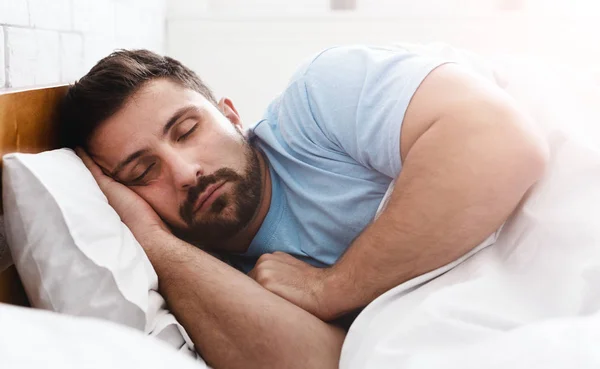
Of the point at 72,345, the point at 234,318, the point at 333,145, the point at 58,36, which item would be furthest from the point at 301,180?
the point at 72,345

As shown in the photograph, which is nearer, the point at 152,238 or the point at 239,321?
the point at 239,321

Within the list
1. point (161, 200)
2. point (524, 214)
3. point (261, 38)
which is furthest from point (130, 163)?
point (261, 38)

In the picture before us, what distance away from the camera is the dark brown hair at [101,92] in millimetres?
1175

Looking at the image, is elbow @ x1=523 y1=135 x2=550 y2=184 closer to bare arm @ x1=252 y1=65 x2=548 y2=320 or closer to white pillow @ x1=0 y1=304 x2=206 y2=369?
bare arm @ x1=252 y1=65 x2=548 y2=320

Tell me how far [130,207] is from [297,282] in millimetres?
333

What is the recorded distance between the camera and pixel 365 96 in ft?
3.45

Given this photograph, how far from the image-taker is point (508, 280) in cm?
87

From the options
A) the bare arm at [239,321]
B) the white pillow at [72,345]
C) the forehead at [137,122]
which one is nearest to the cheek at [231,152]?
the forehead at [137,122]

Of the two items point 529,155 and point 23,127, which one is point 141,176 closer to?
point 23,127

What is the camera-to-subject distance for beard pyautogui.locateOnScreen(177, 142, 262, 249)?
1.16 meters

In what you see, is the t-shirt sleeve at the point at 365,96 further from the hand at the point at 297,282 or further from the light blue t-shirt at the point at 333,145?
the hand at the point at 297,282

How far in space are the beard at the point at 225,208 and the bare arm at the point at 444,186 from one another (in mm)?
262

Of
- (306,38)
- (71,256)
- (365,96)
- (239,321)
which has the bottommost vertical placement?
(239,321)

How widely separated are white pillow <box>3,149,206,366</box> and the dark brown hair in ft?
0.87
